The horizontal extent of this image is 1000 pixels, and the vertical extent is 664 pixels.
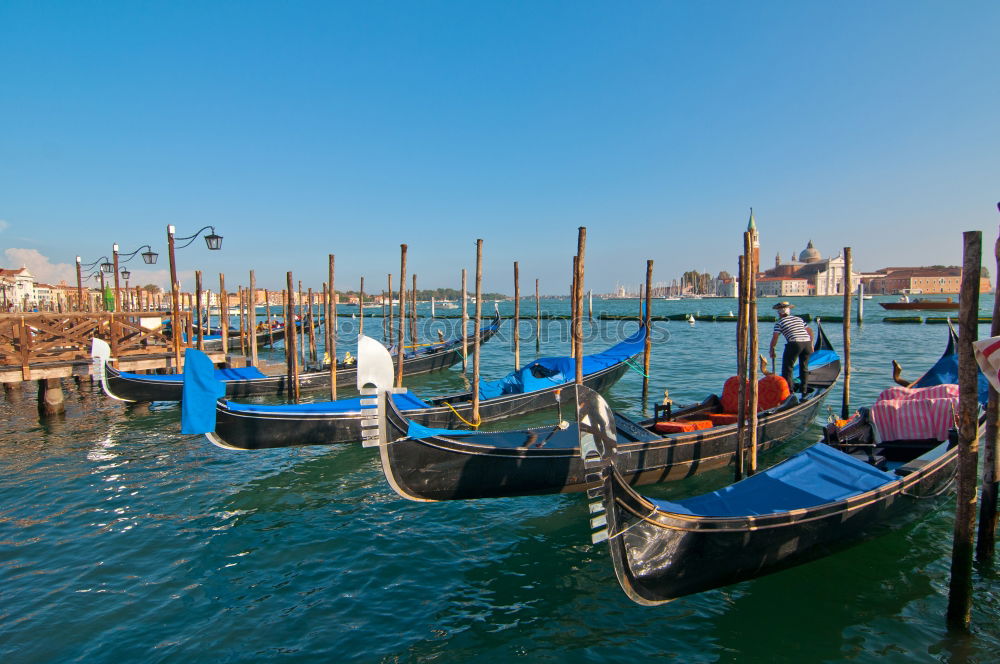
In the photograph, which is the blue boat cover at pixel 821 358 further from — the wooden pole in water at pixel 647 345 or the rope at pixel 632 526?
the rope at pixel 632 526

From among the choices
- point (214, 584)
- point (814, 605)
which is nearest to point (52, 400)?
point (214, 584)

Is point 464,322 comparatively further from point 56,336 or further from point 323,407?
point 56,336

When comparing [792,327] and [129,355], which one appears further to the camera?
[129,355]

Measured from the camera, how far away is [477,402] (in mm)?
7512

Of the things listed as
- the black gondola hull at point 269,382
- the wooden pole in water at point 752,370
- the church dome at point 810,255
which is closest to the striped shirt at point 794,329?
the wooden pole in water at point 752,370

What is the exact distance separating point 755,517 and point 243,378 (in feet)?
31.8

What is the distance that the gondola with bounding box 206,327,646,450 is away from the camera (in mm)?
6035

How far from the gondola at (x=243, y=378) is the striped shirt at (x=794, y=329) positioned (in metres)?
6.31

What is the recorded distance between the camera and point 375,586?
3.69m

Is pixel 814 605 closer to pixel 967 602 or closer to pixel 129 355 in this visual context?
pixel 967 602

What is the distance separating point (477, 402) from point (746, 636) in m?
4.84

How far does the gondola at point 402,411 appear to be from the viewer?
6035mm

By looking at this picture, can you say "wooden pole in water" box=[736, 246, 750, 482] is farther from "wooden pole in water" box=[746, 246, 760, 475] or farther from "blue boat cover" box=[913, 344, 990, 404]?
"blue boat cover" box=[913, 344, 990, 404]

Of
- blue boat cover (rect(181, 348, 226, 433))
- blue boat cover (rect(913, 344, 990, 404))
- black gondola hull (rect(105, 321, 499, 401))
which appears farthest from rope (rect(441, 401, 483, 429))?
blue boat cover (rect(913, 344, 990, 404))
